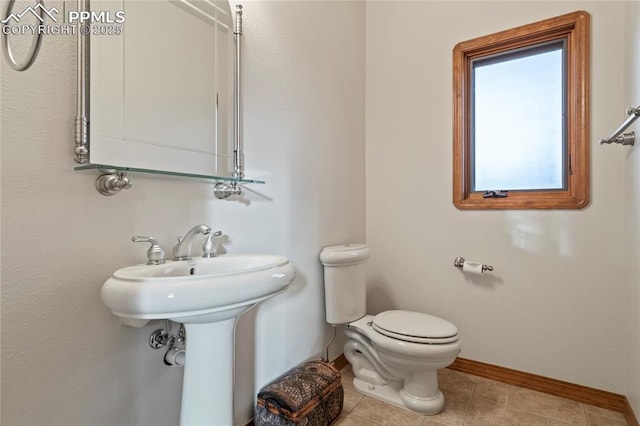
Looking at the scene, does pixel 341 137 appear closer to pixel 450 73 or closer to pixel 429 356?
pixel 450 73

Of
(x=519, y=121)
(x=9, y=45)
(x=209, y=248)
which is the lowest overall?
(x=209, y=248)

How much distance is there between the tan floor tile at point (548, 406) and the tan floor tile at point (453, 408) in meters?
0.21

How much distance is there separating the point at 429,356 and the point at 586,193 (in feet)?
3.87

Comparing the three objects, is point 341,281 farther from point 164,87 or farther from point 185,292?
point 164,87

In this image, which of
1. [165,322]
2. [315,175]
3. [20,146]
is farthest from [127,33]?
[315,175]

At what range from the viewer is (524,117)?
73.3 inches

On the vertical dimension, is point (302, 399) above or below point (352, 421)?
above

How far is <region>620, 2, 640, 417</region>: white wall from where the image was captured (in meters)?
1.32

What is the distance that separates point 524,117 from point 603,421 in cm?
161

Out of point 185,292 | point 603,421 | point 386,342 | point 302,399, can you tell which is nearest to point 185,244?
point 185,292

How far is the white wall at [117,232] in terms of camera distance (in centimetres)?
76

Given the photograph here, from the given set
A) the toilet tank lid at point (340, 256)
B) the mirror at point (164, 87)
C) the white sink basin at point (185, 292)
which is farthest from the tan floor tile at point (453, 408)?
the mirror at point (164, 87)

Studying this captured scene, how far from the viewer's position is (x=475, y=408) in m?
1.57

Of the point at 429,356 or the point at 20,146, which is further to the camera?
the point at 429,356
